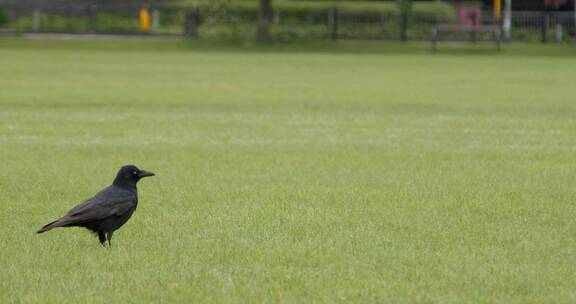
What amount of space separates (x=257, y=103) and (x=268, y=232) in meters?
14.3

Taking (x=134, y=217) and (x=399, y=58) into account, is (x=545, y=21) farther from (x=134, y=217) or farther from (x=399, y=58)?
(x=134, y=217)

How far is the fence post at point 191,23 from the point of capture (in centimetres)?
5634

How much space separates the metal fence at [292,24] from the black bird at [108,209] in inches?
1809

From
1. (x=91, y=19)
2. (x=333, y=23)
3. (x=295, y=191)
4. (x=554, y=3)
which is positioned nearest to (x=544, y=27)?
(x=554, y=3)

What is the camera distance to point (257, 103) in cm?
2327

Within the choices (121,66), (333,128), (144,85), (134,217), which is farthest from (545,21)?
(134,217)

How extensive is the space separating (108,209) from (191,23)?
1935 inches

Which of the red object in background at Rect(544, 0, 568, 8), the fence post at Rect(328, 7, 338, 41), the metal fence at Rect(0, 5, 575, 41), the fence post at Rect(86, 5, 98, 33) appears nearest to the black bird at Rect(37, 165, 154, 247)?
the metal fence at Rect(0, 5, 575, 41)

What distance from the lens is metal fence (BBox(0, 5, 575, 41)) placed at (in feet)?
183

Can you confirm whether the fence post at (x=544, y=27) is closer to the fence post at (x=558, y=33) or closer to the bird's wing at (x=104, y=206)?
the fence post at (x=558, y=33)

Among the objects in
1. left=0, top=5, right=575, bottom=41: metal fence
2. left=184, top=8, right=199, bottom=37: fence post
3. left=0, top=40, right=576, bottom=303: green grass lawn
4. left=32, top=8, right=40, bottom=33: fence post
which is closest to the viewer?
left=0, top=40, right=576, bottom=303: green grass lawn

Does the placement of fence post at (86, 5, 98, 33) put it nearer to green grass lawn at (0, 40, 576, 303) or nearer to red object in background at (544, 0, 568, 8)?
red object in background at (544, 0, 568, 8)

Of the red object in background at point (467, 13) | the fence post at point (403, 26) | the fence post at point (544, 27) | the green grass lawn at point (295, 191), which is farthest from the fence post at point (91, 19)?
the green grass lawn at point (295, 191)

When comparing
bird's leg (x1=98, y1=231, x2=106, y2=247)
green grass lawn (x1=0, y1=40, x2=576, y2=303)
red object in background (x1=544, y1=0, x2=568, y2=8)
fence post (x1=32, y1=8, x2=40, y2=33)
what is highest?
bird's leg (x1=98, y1=231, x2=106, y2=247)
